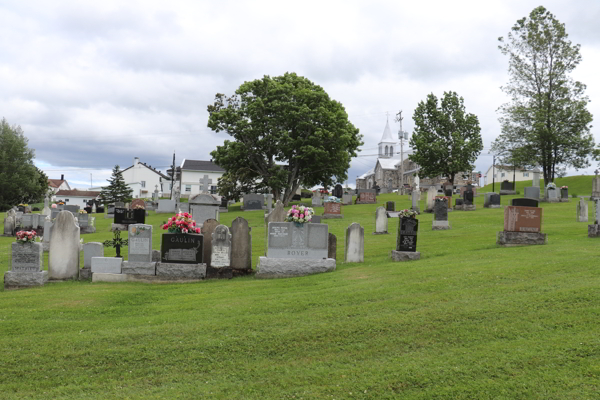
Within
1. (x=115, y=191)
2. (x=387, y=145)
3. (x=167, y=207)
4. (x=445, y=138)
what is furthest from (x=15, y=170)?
(x=387, y=145)

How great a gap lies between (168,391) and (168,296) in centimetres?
461

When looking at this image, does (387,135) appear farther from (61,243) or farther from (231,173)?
(61,243)

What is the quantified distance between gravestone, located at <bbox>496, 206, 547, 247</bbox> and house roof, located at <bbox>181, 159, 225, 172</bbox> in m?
69.7

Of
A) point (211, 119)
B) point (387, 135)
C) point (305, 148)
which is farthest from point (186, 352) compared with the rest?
point (387, 135)

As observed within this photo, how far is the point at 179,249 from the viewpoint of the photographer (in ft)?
38.3

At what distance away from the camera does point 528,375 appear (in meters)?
5.08

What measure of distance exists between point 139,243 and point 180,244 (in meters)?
1.02

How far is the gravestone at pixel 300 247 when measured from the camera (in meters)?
11.8

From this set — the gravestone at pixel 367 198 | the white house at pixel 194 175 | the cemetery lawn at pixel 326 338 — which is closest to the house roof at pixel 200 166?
the white house at pixel 194 175

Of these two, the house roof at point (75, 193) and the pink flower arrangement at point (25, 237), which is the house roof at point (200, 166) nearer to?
the house roof at point (75, 193)

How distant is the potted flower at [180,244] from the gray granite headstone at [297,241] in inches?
72.9

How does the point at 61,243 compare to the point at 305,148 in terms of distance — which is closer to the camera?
the point at 61,243

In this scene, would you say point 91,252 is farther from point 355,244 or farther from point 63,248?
point 355,244

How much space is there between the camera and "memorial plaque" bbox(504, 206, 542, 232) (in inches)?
549
